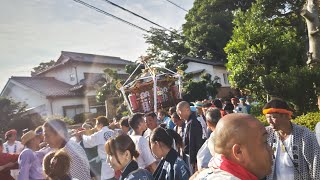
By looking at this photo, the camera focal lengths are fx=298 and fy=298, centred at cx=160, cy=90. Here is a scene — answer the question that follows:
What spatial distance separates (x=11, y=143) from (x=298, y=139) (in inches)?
284

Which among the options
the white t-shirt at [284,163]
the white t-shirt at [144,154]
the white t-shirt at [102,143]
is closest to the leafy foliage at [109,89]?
the white t-shirt at [102,143]

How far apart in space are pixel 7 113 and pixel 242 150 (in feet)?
69.4

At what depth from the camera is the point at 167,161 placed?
10.8 ft

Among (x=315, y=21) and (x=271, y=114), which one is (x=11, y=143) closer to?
(x=271, y=114)

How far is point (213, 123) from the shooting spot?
14.0ft

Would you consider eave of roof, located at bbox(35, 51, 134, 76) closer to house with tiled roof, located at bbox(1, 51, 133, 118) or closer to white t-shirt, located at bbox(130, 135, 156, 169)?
house with tiled roof, located at bbox(1, 51, 133, 118)

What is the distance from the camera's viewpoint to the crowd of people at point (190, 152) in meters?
1.53

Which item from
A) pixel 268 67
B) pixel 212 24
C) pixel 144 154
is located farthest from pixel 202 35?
pixel 144 154

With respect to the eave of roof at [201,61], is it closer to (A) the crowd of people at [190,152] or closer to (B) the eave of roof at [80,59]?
(B) the eave of roof at [80,59]

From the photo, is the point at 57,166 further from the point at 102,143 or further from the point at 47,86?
the point at 47,86

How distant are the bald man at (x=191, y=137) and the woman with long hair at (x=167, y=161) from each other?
201cm

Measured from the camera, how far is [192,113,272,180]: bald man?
1487 millimetres

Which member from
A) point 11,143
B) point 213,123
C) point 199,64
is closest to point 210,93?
point 199,64

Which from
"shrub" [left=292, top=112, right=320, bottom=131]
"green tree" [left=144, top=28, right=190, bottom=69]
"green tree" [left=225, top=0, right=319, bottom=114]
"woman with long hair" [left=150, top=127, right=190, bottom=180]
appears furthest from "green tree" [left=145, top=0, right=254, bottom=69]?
"woman with long hair" [left=150, top=127, right=190, bottom=180]
